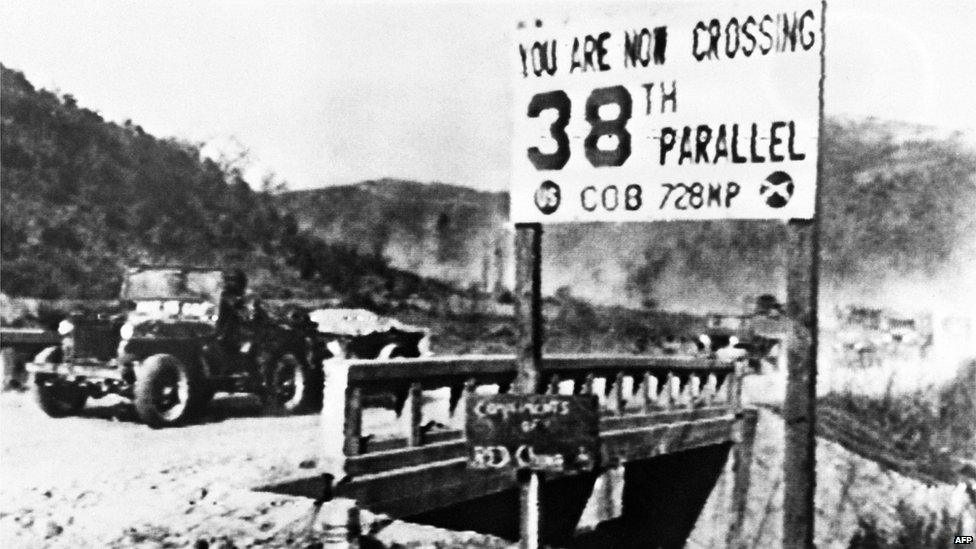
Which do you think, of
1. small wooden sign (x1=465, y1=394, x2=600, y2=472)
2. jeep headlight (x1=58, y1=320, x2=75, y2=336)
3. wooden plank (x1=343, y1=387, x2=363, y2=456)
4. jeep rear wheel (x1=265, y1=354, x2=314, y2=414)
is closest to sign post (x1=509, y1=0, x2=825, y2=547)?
small wooden sign (x1=465, y1=394, x2=600, y2=472)

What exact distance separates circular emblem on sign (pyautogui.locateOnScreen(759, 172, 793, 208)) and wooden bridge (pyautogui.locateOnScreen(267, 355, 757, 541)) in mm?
1640

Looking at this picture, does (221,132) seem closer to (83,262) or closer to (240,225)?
(240,225)

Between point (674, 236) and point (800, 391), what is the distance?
4558 mm

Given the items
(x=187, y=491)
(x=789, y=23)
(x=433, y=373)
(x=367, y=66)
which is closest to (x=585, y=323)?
(x=433, y=373)

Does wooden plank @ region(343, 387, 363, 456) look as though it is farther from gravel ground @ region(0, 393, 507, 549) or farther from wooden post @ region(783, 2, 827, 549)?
wooden post @ region(783, 2, 827, 549)

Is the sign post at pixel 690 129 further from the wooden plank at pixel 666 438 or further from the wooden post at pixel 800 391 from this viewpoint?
the wooden plank at pixel 666 438

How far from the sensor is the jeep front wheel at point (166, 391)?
8367 millimetres

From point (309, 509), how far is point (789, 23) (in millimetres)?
3672

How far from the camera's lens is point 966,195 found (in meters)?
7.75

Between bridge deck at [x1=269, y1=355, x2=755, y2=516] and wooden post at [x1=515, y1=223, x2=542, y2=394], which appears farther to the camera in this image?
bridge deck at [x1=269, y1=355, x2=755, y2=516]

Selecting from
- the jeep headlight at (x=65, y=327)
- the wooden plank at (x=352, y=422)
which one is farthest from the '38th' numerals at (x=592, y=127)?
the jeep headlight at (x=65, y=327)

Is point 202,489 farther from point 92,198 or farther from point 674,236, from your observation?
point 674,236

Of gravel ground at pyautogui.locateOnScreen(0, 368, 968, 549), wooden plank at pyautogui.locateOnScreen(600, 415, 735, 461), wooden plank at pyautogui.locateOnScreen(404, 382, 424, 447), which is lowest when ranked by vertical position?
wooden plank at pyautogui.locateOnScreen(600, 415, 735, 461)

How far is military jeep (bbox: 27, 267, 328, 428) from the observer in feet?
28.1
